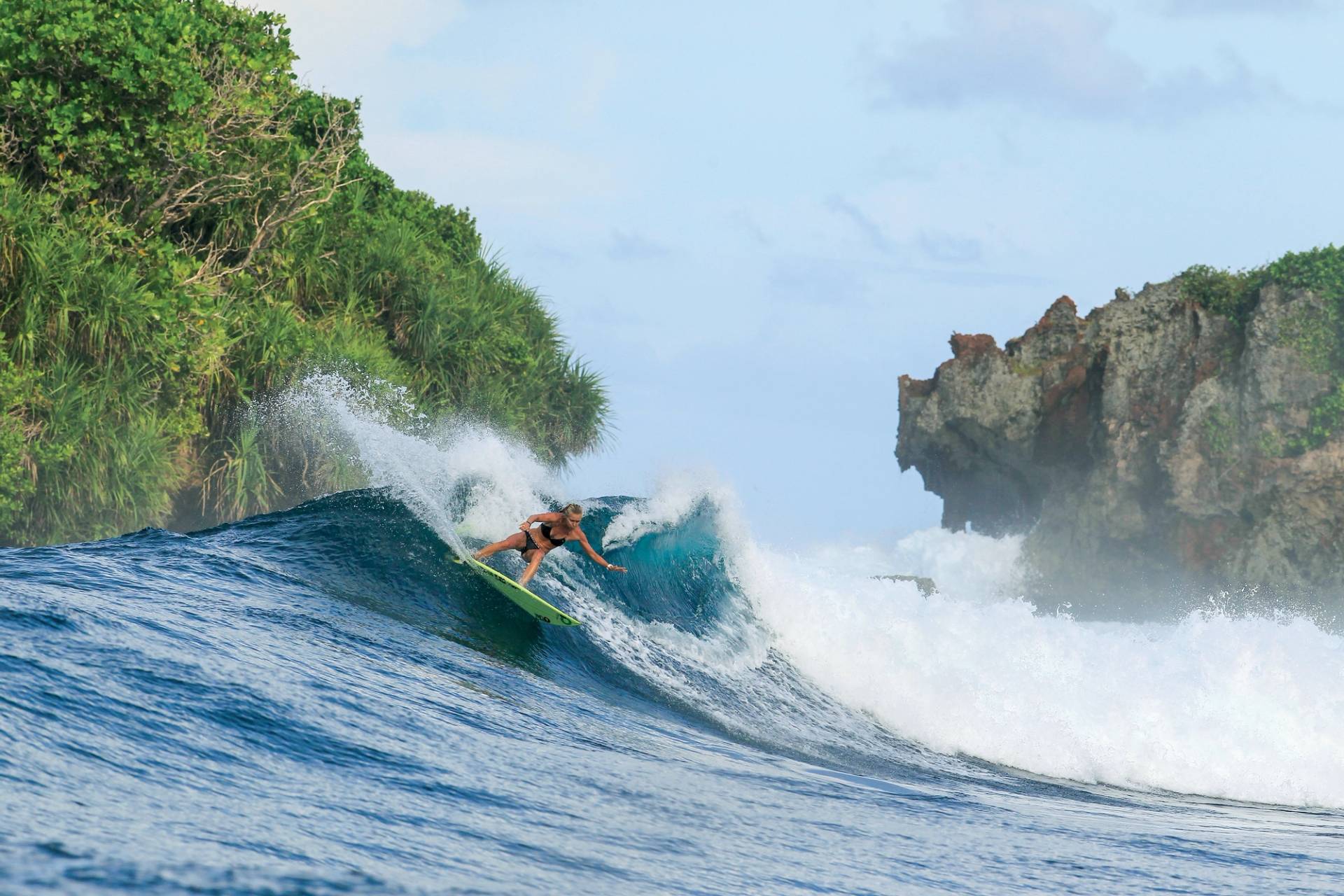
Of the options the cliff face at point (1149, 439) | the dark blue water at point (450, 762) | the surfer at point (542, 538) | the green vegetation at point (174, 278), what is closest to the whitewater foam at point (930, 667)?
the dark blue water at point (450, 762)

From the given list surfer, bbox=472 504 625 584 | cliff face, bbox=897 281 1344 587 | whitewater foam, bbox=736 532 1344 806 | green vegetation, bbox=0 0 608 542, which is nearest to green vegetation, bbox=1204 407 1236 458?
cliff face, bbox=897 281 1344 587

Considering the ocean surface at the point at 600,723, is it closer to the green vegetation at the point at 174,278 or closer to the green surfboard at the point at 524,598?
the green surfboard at the point at 524,598

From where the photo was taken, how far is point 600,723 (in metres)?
9.16

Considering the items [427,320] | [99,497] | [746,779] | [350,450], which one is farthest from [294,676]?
[427,320]

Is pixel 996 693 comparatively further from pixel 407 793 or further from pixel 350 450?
pixel 350 450

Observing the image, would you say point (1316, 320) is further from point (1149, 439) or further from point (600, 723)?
point (600, 723)

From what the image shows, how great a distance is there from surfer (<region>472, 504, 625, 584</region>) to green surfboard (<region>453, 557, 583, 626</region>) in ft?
0.89

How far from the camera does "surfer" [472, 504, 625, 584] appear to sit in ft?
37.2

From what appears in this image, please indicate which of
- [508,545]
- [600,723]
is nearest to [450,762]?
[600,723]

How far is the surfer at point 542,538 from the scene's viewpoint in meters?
11.3

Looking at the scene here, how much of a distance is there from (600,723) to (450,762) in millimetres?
2304

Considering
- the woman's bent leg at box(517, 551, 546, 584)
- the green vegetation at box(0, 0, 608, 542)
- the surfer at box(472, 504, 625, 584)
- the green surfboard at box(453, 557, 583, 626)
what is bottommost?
the green surfboard at box(453, 557, 583, 626)

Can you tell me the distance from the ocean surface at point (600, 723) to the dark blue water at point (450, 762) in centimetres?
3

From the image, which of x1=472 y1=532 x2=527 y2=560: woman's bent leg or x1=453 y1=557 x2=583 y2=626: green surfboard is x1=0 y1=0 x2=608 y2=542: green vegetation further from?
x1=453 y1=557 x2=583 y2=626: green surfboard
